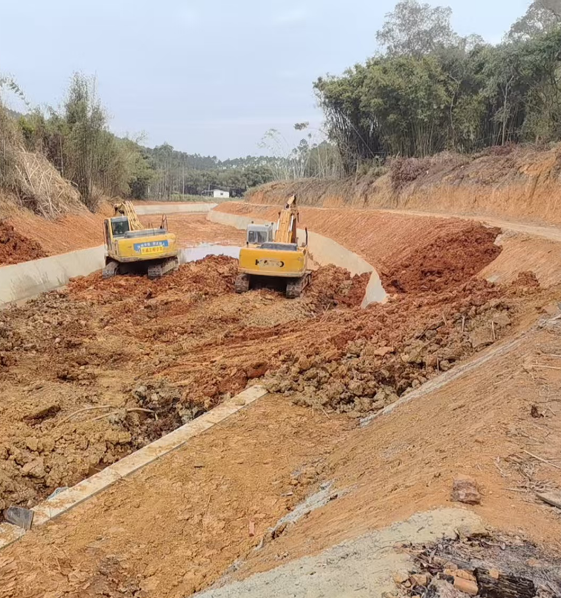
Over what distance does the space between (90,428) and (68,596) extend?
297cm

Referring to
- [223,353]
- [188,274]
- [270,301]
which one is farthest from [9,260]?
[223,353]

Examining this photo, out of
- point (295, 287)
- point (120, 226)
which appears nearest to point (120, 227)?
point (120, 226)

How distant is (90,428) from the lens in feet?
21.5

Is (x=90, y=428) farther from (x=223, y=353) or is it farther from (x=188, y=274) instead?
(x=188, y=274)

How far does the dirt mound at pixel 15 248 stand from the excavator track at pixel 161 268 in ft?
12.0

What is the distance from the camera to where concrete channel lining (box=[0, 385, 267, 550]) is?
4.57 m

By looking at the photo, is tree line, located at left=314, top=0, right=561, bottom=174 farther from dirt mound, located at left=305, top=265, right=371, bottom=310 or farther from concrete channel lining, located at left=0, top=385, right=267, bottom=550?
concrete channel lining, located at left=0, top=385, right=267, bottom=550

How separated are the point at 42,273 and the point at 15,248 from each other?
4.88 ft

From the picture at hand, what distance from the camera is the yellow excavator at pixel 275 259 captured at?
45.2 feet

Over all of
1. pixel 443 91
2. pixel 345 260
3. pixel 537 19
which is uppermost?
pixel 537 19

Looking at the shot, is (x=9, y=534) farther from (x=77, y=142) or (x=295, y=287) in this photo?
(x=77, y=142)

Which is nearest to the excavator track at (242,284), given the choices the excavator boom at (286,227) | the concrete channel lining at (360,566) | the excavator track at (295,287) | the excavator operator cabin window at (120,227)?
the excavator track at (295,287)

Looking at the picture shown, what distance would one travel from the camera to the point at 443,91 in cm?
2525

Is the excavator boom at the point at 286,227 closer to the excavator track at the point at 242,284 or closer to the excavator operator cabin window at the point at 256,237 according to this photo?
the excavator operator cabin window at the point at 256,237
